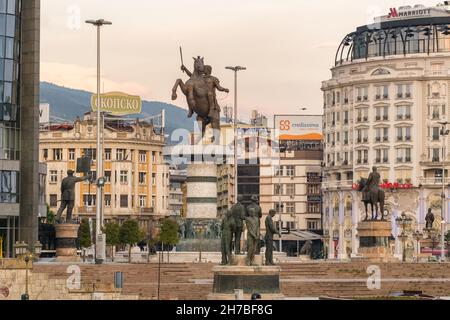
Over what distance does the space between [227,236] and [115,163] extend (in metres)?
110

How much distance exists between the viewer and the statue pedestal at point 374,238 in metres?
73.2

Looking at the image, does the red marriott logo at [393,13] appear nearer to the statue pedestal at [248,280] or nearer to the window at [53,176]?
the window at [53,176]

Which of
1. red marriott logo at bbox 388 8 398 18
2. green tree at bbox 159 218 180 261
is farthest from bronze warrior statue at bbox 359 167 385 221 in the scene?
red marriott logo at bbox 388 8 398 18

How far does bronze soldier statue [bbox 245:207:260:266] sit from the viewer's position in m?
45.6

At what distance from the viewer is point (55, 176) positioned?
15600 centimetres

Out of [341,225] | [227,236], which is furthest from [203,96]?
[341,225]

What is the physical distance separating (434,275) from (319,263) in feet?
17.5

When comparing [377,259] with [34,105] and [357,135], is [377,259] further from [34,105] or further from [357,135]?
[357,135]

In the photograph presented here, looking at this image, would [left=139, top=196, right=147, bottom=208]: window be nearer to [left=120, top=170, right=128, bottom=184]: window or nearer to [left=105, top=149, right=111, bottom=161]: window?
[left=120, top=170, right=128, bottom=184]: window

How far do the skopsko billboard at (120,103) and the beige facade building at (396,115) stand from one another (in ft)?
73.8

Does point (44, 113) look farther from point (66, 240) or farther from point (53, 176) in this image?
point (66, 240)

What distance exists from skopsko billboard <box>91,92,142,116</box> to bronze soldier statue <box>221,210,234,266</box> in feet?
365
